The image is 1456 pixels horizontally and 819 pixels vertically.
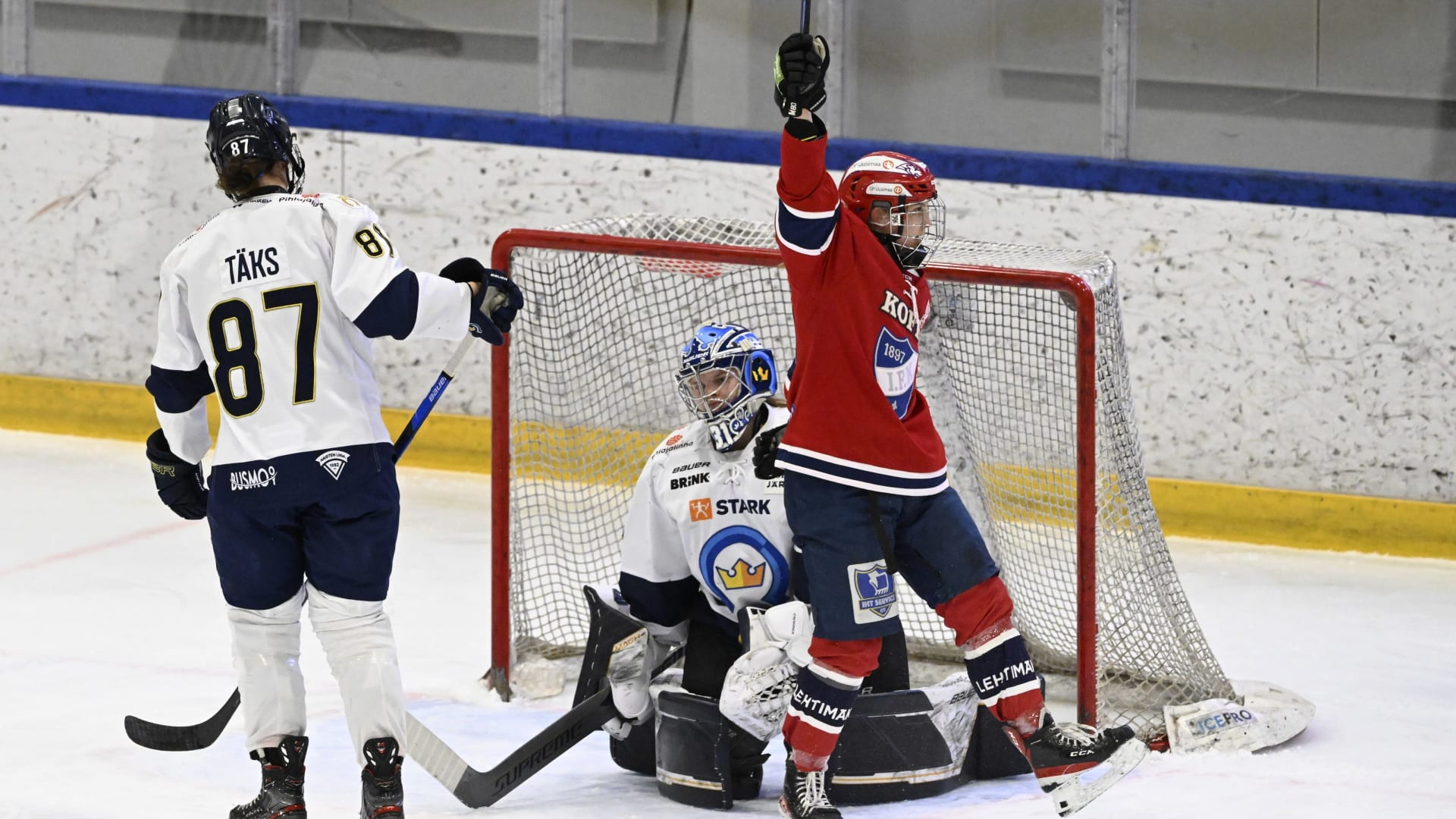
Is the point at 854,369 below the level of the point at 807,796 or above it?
above

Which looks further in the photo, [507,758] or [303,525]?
[507,758]

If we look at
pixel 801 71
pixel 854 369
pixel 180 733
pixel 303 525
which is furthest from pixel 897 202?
pixel 180 733

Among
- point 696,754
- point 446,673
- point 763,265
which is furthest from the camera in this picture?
point 446,673

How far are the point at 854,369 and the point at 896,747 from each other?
688 mm

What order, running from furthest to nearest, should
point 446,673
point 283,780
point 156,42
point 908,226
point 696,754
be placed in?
point 156,42
point 446,673
point 696,754
point 908,226
point 283,780

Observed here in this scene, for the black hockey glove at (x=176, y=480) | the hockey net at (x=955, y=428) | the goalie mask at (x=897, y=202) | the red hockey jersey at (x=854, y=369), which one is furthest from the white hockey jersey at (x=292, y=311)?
the hockey net at (x=955, y=428)

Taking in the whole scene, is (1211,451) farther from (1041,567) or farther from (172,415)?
(172,415)

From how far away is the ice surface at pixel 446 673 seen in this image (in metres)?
3.27

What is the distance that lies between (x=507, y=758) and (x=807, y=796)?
58 cm

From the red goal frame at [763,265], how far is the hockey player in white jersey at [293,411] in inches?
30.8

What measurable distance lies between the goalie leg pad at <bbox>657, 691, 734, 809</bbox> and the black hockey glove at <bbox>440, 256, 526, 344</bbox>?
2.44 ft

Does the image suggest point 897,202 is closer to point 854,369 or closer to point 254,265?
point 854,369

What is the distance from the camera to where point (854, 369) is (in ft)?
9.82

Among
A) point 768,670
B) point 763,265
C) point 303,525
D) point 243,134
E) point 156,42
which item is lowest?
point 768,670
